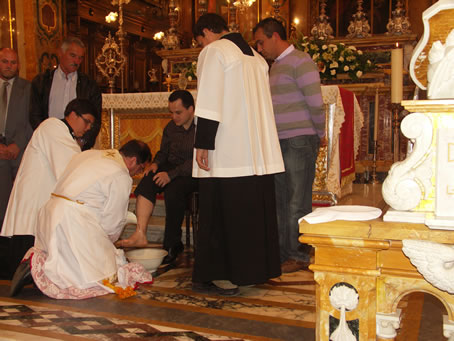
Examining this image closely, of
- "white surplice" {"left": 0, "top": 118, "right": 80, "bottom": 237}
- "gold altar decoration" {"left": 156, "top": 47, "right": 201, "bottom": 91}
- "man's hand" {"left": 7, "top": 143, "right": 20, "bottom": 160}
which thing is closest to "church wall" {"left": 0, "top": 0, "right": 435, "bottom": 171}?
"gold altar decoration" {"left": 156, "top": 47, "right": 201, "bottom": 91}

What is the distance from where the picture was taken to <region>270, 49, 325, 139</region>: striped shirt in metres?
3.76

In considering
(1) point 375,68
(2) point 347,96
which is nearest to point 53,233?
(2) point 347,96

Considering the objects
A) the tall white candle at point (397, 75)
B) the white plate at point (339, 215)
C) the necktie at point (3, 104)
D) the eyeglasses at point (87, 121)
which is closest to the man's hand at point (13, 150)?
the necktie at point (3, 104)

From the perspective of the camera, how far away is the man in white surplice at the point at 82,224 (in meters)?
3.33

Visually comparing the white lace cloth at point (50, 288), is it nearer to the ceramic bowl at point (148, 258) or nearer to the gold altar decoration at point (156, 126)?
→ the ceramic bowl at point (148, 258)

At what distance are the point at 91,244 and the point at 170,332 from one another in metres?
0.97

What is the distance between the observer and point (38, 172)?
3783 millimetres

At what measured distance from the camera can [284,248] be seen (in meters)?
4.05

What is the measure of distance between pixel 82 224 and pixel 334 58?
414 centimetres

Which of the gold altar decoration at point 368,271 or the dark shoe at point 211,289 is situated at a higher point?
the gold altar decoration at point 368,271

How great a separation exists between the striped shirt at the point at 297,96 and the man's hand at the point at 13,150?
2.41 m

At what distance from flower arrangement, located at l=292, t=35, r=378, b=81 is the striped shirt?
2.60 m

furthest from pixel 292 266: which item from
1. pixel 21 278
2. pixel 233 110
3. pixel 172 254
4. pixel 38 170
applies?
pixel 38 170

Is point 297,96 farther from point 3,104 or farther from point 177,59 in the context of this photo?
point 177,59
